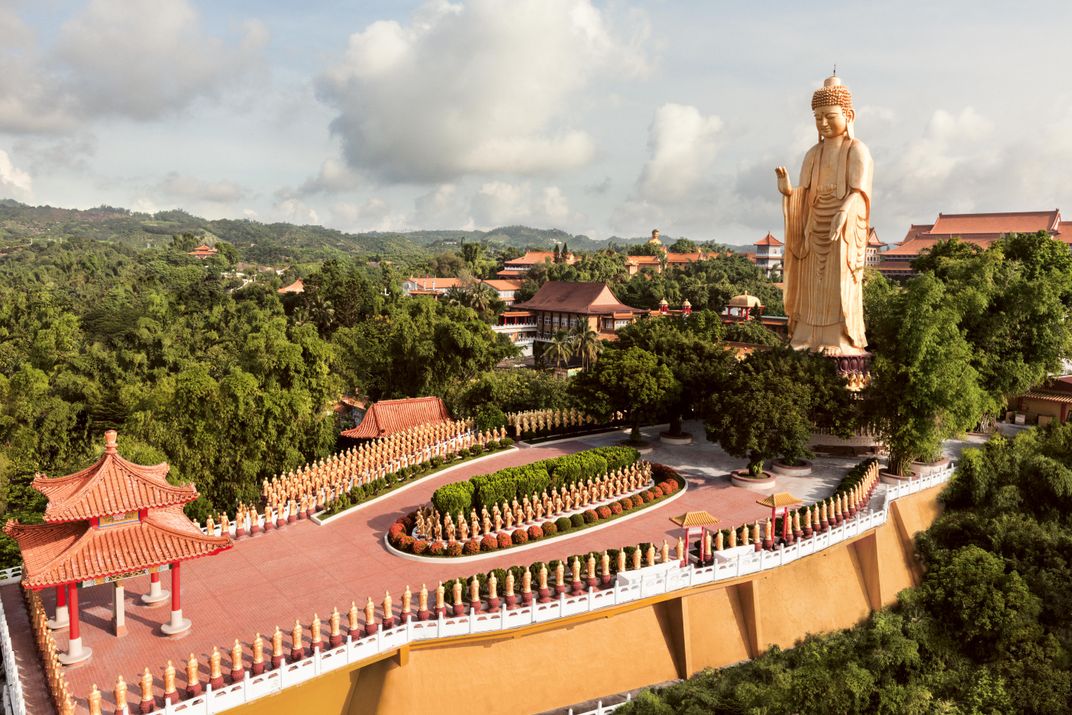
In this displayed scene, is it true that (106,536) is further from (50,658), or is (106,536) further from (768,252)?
(768,252)

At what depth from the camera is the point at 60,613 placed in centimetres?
1516

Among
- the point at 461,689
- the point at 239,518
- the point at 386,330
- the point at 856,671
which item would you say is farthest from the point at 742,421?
the point at 386,330

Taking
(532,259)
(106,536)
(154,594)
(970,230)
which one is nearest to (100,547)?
(106,536)

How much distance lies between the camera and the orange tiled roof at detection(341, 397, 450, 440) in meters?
28.3

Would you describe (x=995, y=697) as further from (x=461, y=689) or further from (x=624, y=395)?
(x=624, y=395)

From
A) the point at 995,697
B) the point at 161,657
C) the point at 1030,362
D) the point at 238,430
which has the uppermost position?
the point at 1030,362

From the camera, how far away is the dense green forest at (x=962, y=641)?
51.7 feet

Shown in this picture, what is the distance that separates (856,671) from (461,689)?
8548mm

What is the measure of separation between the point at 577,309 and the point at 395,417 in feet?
110

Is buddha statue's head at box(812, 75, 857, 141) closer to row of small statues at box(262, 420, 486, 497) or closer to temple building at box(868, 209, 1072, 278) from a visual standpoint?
row of small statues at box(262, 420, 486, 497)

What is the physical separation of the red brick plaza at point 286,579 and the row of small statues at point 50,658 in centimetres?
31

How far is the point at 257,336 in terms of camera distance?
3306 cm

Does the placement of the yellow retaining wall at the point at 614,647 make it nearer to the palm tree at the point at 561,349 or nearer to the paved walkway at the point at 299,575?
the paved walkway at the point at 299,575

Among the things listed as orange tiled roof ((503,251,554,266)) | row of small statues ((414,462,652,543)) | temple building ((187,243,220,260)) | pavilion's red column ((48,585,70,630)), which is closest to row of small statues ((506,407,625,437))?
row of small statues ((414,462,652,543))
